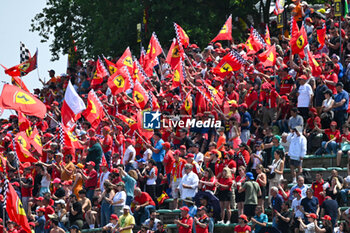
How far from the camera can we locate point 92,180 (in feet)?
102

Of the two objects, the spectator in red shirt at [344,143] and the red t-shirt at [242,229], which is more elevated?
the spectator in red shirt at [344,143]

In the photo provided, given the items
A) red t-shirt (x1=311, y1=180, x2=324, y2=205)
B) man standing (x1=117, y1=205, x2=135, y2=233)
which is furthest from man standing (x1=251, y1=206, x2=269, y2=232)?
man standing (x1=117, y1=205, x2=135, y2=233)

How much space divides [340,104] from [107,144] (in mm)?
6570

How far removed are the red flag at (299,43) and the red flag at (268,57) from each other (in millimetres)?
751

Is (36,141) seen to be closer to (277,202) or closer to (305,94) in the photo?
(305,94)

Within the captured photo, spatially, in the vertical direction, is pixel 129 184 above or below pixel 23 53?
below

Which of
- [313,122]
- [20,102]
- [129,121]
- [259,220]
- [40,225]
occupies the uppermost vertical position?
[20,102]

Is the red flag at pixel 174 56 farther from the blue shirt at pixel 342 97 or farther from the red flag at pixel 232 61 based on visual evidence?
the blue shirt at pixel 342 97

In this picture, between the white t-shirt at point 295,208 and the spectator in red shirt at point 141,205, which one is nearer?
the white t-shirt at point 295,208

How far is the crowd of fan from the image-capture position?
27533mm

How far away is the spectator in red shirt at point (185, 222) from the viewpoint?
2750 centimetres

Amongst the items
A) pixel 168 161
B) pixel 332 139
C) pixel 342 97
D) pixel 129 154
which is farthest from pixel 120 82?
pixel 332 139

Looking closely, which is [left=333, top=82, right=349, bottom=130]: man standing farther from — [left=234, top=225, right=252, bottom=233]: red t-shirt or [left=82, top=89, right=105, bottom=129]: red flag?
[left=82, top=89, right=105, bottom=129]: red flag

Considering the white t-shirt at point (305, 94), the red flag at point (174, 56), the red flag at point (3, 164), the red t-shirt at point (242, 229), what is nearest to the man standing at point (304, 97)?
the white t-shirt at point (305, 94)
